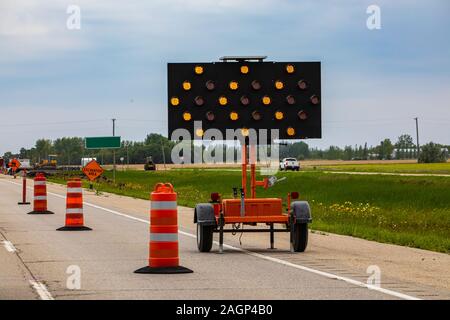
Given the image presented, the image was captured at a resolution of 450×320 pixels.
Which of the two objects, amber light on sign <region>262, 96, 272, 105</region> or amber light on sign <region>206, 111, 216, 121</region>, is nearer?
amber light on sign <region>206, 111, 216, 121</region>

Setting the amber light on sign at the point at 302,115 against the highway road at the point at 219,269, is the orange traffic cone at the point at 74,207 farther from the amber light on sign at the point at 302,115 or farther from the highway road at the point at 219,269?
the amber light on sign at the point at 302,115

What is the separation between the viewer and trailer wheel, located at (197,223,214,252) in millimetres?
18266

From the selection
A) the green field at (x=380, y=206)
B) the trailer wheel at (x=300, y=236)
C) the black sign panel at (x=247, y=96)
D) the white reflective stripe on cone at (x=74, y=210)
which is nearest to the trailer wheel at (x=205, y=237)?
the trailer wheel at (x=300, y=236)

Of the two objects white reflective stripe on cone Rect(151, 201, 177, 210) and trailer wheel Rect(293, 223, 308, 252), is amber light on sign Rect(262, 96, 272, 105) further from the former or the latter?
white reflective stripe on cone Rect(151, 201, 177, 210)

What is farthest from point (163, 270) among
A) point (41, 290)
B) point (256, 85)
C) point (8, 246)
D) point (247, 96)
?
point (8, 246)

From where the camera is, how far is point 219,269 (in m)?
15.4

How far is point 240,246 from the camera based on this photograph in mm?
20109

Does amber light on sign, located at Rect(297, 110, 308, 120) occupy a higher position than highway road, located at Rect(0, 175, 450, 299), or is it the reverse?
amber light on sign, located at Rect(297, 110, 308, 120)

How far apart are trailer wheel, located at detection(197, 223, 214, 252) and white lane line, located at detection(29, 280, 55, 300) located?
5.09m

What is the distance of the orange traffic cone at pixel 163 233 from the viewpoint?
14.8 metres

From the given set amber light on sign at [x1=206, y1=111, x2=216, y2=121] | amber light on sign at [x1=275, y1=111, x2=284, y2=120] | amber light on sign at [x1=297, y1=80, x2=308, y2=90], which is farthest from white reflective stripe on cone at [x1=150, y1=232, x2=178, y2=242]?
amber light on sign at [x1=297, y1=80, x2=308, y2=90]

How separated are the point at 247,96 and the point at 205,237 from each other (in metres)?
2.74
